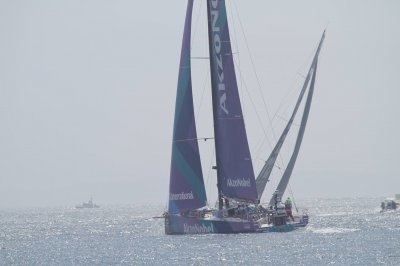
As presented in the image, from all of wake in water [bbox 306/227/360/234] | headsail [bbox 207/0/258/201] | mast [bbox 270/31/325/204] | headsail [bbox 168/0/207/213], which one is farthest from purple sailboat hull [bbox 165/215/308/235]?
mast [bbox 270/31/325/204]

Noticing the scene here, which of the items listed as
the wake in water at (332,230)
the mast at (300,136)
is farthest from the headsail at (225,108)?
the mast at (300,136)

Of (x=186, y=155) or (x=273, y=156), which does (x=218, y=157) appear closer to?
(x=186, y=155)

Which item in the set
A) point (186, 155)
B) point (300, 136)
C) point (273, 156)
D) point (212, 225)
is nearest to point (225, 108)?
point (186, 155)

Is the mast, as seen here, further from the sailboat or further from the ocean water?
the sailboat

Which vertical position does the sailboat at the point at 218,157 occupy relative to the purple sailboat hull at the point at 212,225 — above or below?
above

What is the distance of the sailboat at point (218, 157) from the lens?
5200cm

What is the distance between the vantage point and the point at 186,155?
52031 millimetres

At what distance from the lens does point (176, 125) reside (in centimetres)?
5212

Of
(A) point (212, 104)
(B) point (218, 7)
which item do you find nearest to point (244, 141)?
(A) point (212, 104)

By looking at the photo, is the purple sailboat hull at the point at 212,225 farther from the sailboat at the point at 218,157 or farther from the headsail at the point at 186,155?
the headsail at the point at 186,155

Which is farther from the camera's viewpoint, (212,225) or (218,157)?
(218,157)

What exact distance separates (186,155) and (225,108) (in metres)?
3.23

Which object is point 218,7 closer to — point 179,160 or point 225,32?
point 225,32

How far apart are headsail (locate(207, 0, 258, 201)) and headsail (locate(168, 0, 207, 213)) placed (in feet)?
4.37
